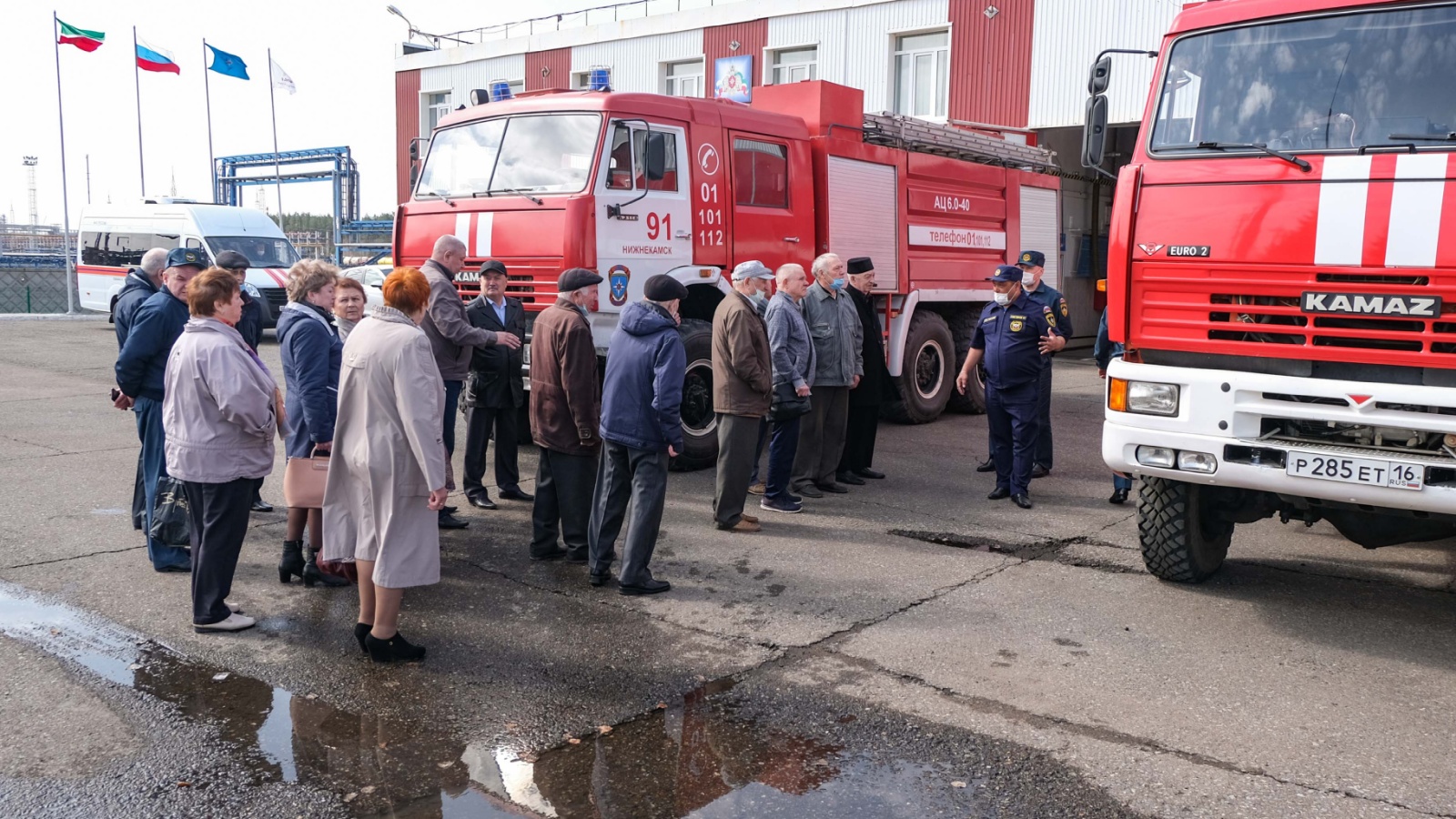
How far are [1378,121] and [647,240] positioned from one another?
5.00 meters

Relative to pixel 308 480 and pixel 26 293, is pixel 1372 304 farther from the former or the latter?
pixel 26 293

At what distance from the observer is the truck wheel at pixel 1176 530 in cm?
570

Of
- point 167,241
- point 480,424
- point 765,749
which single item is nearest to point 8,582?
point 480,424

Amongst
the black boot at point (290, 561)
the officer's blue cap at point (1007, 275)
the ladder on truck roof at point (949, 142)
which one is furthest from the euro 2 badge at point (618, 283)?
the ladder on truck roof at point (949, 142)

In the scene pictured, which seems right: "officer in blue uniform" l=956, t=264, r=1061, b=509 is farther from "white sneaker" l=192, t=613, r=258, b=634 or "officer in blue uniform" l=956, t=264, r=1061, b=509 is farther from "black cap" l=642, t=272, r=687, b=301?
"white sneaker" l=192, t=613, r=258, b=634

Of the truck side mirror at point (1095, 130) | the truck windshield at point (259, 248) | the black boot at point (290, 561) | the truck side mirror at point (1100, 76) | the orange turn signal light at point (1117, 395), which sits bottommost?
the black boot at point (290, 561)

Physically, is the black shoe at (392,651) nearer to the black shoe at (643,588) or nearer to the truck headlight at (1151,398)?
the black shoe at (643,588)

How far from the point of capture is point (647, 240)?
28.3 ft

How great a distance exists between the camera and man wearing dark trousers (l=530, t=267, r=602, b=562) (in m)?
6.05

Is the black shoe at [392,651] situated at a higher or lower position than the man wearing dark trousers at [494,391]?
lower

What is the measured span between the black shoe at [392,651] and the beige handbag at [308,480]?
1.18 meters

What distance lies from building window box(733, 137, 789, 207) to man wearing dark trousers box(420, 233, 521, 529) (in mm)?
2765

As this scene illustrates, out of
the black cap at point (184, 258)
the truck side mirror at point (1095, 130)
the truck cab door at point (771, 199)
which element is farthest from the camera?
the truck cab door at point (771, 199)

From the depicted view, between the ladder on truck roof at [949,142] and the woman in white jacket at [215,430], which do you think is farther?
the ladder on truck roof at [949,142]
